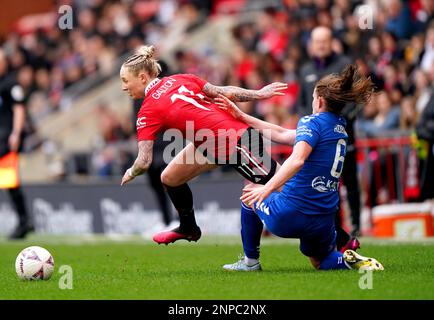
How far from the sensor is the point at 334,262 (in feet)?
27.7

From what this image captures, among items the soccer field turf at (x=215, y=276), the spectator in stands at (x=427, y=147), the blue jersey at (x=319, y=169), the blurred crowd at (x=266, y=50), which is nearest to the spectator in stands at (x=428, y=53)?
the blurred crowd at (x=266, y=50)

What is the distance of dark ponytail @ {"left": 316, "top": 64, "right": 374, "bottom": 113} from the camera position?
A: 8.00 metres

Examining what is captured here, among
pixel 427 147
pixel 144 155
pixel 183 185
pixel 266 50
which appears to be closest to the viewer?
pixel 144 155

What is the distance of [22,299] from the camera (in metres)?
7.30

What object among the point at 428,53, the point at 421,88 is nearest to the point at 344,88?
the point at 421,88

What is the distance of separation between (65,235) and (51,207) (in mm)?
1410

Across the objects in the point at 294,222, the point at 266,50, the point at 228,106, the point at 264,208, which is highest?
the point at 266,50

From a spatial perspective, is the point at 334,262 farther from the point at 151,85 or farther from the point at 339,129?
the point at 151,85

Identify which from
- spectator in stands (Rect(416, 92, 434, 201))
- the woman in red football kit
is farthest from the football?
spectator in stands (Rect(416, 92, 434, 201))

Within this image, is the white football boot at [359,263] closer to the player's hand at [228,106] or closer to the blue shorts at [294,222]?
the blue shorts at [294,222]

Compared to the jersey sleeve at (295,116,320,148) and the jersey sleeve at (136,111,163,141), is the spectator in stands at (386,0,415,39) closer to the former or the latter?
the jersey sleeve at (136,111,163,141)

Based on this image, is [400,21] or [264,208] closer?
[264,208]

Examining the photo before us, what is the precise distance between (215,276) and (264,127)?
55.4 inches

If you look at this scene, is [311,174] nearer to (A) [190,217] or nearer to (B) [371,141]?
(A) [190,217]
